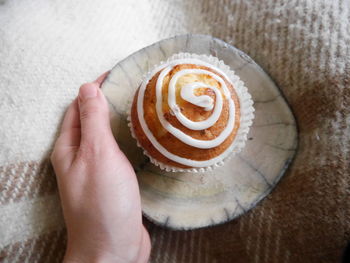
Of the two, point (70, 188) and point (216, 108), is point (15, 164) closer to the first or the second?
point (70, 188)

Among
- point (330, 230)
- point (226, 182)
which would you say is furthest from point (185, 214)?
point (330, 230)

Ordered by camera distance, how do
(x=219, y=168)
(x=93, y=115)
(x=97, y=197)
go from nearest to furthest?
1. (x=97, y=197)
2. (x=93, y=115)
3. (x=219, y=168)

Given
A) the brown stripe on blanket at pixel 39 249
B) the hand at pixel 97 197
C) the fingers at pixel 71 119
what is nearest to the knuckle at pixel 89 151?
the hand at pixel 97 197

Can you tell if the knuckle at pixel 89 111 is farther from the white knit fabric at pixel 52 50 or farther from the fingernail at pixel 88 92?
the white knit fabric at pixel 52 50

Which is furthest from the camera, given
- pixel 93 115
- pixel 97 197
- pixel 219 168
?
pixel 219 168

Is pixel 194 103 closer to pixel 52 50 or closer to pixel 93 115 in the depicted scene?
pixel 93 115

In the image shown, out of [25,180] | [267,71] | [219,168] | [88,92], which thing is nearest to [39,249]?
[25,180]
